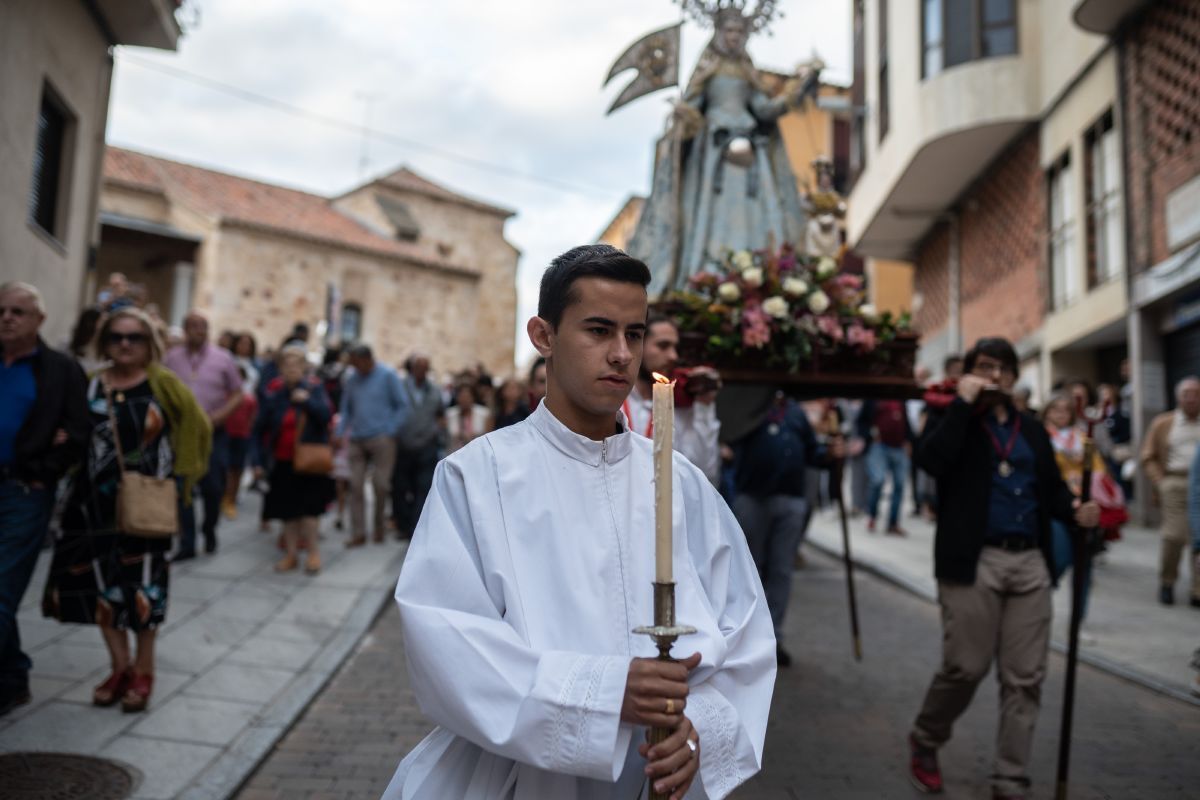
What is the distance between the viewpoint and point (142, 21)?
1138 cm

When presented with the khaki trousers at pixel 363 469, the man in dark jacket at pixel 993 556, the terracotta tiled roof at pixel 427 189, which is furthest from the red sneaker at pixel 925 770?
the terracotta tiled roof at pixel 427 189

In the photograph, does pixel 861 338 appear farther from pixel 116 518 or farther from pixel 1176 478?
pixel 1176 478

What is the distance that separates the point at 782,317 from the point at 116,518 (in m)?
3.63

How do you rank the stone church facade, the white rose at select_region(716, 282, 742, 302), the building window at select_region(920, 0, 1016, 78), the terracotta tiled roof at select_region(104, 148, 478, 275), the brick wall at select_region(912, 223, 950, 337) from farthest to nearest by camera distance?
the terracotta tiled roof at select_region(104, 148, 478, 275) < the stone church facade < the brick wall at select_region(912, 223, 950, 337) < the building window at select_region(920, 0, 1016, 78) < the white rose at select_region(716, 282, 742, 302)

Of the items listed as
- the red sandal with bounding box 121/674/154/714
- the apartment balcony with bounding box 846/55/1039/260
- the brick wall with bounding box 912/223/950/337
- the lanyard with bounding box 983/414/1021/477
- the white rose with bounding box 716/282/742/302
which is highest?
the apartment balcony with bounding box 846/55/1039/260

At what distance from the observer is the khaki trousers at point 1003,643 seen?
4.15m

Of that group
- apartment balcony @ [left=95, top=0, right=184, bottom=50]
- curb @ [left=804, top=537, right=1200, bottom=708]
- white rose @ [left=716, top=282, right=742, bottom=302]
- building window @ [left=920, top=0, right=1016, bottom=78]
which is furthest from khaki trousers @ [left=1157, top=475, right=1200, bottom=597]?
apartment balcony @ [left=95, top=0, right=184, bottom=50]

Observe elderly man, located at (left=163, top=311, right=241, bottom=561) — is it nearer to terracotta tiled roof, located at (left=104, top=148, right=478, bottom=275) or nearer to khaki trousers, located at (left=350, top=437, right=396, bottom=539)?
khaki trousers, located at (left=350, top=437, right=396, bottom=539)

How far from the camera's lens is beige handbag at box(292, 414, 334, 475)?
8.32 metres

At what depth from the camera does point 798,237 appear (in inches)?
265

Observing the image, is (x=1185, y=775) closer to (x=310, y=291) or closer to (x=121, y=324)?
(x=121, y=324)

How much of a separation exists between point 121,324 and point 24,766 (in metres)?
2.16

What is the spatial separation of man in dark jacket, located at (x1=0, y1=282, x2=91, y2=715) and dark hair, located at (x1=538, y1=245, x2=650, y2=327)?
3.45 metres

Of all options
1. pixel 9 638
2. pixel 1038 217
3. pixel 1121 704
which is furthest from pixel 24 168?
pixel 1038 217
